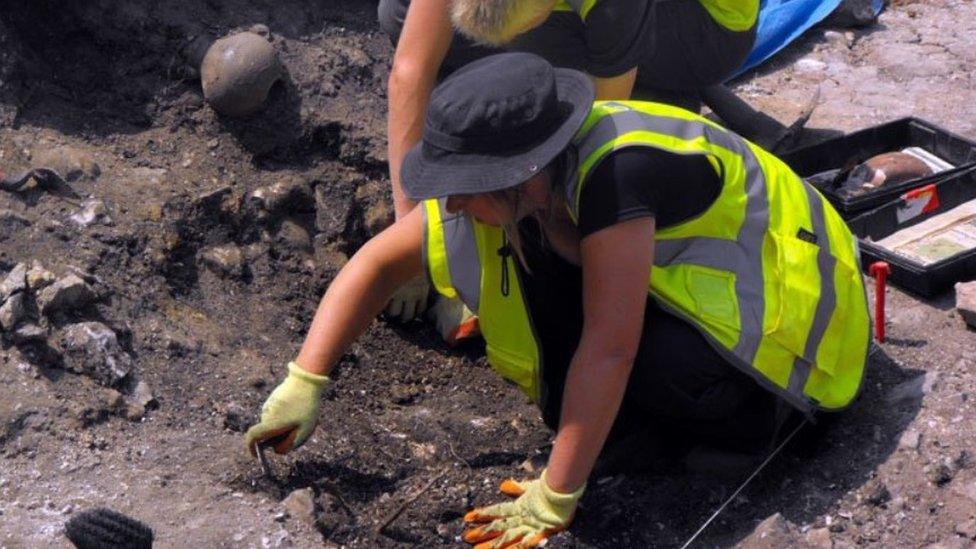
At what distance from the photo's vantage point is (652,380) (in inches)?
105

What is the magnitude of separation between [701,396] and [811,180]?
A: 4.59 ft

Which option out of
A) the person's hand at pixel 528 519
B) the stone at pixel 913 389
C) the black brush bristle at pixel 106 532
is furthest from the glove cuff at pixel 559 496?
the stone at pixel 913 389

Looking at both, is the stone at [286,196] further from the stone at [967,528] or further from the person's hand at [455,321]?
the stone at [967,528]

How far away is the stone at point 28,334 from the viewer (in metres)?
2.82

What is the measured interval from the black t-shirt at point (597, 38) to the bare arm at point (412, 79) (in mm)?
335

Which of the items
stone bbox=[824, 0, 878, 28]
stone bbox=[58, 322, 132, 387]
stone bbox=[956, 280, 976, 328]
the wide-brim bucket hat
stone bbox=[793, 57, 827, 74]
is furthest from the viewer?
stone bbox=[824, 0, 878, 28]

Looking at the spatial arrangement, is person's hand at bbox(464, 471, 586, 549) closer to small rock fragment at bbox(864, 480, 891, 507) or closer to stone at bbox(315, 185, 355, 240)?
small rock fragment at bbox(864, 480, 891, 507)

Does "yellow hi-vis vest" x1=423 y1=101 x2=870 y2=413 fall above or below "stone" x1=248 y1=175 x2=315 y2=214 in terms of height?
above

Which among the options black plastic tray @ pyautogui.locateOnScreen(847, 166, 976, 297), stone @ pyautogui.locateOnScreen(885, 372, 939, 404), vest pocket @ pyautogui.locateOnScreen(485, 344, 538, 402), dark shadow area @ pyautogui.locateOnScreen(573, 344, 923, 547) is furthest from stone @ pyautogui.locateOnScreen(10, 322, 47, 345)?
black plastic tray @ pyautogui.locateOnScreen(847, 166, 976, 297)

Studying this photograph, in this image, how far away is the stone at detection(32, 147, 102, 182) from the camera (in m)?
3.40

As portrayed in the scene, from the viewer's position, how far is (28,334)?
9.25ft

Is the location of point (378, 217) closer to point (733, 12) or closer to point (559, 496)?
point (733, 12)

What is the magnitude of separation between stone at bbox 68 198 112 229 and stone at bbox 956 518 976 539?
2.11m

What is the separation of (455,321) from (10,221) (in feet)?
3.67
